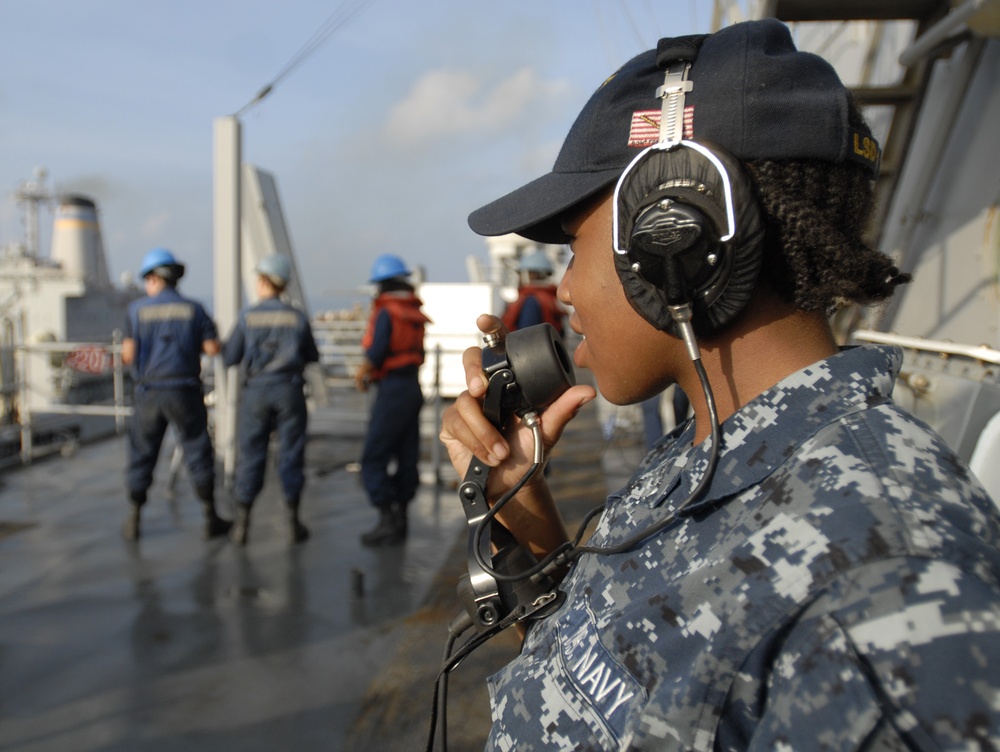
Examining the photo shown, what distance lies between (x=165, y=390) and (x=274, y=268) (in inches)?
45.1

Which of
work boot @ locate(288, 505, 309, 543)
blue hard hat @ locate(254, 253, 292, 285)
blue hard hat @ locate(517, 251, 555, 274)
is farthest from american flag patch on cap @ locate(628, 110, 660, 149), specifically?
blue hard hat @ locate(517, 251, 555, 274)

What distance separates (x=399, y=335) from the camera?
17.9 feet

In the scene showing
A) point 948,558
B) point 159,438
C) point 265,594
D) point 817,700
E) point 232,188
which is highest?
point 232,188

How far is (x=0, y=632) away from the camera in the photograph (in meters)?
3.68

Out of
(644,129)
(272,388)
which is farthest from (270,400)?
(644,129)

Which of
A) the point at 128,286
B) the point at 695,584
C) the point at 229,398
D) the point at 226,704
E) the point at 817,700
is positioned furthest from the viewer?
the point at 128,286

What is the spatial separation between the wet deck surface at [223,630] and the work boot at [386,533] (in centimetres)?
13

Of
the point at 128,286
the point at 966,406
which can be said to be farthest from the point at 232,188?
the point at 128,286

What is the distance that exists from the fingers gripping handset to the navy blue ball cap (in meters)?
0.34

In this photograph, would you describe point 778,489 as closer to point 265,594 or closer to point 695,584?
point 695,584

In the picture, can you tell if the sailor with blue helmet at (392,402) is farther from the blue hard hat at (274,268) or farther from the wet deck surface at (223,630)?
the blue hard hat at (274,268)

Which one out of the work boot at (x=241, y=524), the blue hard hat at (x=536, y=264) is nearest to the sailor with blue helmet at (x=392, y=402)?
the work boot at (x=241, y=524)

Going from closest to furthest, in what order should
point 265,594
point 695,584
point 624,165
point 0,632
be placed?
1. point 695,584
2. point 624,165
3. point 0,632
4. point 265,594

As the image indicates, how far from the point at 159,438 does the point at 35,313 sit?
19.6 meters
